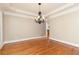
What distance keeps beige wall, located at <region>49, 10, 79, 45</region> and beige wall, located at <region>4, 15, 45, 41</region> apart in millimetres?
181

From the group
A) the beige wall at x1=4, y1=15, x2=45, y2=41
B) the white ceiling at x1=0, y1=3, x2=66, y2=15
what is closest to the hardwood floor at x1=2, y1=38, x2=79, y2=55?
the beige wall at x1=4, y1=15, x2=45, y2=41

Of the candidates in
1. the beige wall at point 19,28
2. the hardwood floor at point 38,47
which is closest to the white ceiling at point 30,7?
the beige wall at point 19,28

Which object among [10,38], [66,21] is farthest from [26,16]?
[66,21]

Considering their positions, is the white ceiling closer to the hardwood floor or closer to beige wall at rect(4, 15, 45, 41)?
beige wall at rect(4, 15, 45, 41)

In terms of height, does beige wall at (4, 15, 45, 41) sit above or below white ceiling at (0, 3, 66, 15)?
below

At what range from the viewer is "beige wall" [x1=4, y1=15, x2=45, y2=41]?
1.19m

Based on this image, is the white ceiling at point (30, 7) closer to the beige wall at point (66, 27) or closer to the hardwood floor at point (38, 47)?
the beige wall at point (66, 27)

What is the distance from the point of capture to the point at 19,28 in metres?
1.20

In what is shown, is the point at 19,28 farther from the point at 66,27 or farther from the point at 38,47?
the point at 66,27

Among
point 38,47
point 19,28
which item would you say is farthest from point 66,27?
point 19,28

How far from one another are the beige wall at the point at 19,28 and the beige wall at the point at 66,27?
0.59 feet

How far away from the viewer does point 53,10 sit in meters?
1.07
